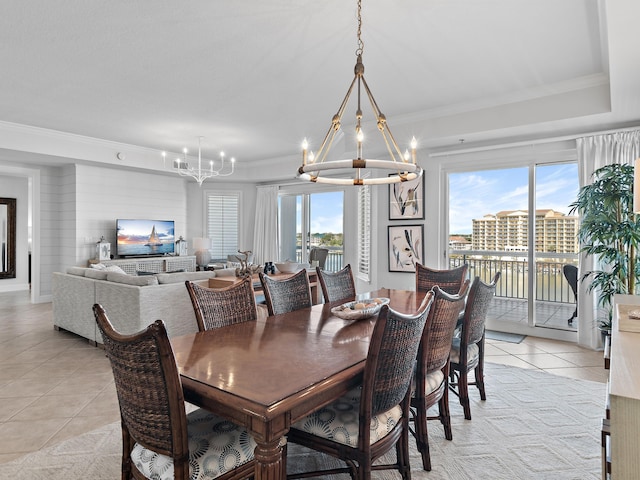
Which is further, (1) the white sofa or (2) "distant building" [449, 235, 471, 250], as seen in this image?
(2) "distant building" [449, 235, 471, 250]

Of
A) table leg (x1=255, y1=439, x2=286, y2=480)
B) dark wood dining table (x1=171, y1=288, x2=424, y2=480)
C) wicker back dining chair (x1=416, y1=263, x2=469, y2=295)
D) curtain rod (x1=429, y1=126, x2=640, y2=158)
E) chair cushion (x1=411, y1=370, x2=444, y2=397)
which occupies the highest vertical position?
curtain rod (x1=429, y1=126, x2=640, y2=158)

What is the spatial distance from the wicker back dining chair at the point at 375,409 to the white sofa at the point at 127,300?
261 centimetres

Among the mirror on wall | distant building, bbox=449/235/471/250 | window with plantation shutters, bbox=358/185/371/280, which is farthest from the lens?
the mirror on wall

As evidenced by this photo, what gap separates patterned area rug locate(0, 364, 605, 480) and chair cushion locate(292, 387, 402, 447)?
0.55 metres

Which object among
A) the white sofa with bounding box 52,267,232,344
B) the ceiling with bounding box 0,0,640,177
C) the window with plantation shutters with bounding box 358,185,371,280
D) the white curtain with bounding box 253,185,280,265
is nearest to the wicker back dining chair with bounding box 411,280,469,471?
the ceiling with bounding box 0,0,640,177

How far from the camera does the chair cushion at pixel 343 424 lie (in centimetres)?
163

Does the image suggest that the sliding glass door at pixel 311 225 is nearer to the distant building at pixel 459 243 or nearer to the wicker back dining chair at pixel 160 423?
the distant building at pixel 459 243

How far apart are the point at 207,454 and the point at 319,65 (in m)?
3.05

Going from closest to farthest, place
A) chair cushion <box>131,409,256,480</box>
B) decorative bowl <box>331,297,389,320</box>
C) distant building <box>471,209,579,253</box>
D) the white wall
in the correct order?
chair cushion <box>131,409,256,480</box>, decorative bowl <box>331,297,389,320</box>, distant building <box>471,209,579,253</box>, the white wall

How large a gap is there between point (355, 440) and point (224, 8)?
2616mm

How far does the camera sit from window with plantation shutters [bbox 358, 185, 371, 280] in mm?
6436

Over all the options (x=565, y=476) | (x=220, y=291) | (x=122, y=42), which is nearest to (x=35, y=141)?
(x=122, y=42)

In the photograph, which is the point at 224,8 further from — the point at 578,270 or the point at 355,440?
the point at 578,270

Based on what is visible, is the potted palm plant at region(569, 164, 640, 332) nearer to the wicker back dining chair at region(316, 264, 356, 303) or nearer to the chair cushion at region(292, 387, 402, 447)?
the wicker back dining chair at region(316, 264, 356, 303)
